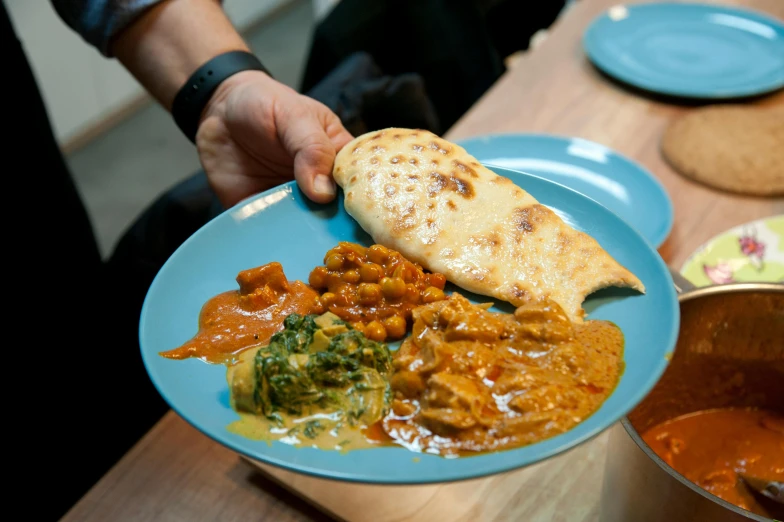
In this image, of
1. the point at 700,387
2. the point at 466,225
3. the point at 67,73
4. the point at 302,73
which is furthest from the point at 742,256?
the point at 67,73

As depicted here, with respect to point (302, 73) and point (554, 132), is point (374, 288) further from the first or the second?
point (302, 73)

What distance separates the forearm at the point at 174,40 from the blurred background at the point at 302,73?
2.10 ft

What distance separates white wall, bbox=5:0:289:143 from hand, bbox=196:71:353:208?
11.5 ft

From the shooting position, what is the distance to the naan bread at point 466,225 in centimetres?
147

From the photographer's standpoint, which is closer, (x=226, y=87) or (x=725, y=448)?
(x=725, y=448)

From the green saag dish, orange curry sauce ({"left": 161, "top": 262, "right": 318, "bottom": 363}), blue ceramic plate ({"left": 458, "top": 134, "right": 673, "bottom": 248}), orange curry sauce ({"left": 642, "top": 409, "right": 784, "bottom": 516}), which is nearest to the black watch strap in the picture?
blue ceramic plate ({"left": 458, "top": 134, "right": 673, "bottom": 248})

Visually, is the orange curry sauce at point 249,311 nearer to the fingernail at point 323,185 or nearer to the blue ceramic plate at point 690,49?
the fingernail at point 323,185

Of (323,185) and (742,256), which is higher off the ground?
(323,185)

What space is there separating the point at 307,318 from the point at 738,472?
89cm

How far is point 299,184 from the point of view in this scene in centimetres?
174

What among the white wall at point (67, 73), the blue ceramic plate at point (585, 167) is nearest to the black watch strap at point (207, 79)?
the blue ceramic plate at point (585, 167)

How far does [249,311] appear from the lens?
4.68 feet

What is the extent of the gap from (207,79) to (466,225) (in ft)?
3.72

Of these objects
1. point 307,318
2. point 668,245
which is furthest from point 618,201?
point 307,318
